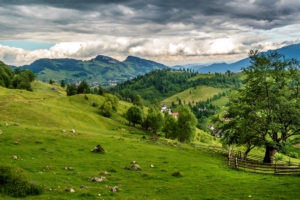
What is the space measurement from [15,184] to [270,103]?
39323 mm

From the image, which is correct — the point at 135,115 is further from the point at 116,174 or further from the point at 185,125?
the point at 116,174

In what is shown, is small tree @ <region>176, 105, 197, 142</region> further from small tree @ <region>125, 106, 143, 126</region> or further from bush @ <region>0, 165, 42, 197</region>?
bush @ <region>0, 165, 42, 197</region>

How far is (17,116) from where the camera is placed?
217 ft

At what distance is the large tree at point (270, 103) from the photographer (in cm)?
4216

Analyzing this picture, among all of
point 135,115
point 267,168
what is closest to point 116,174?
point 267,168

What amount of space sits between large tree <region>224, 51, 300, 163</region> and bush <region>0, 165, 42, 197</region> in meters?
34.8

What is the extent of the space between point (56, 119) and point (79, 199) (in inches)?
2359

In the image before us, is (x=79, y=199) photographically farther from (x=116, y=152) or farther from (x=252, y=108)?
(x=252, y=108)

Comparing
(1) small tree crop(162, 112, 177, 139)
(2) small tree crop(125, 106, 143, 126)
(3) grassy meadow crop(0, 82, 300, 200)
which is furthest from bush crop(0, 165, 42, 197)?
(2) small tree crop(125, 106, 143, 126)

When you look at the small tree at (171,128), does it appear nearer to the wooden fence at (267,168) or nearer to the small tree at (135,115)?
the small tree at (135,115)

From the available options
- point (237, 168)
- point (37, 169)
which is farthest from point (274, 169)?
point (37, 169)

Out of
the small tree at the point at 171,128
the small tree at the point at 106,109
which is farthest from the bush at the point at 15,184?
the small tree at the point at 106,109

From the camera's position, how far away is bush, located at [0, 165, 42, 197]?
18734mm

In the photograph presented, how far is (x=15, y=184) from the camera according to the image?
63.7 ft
